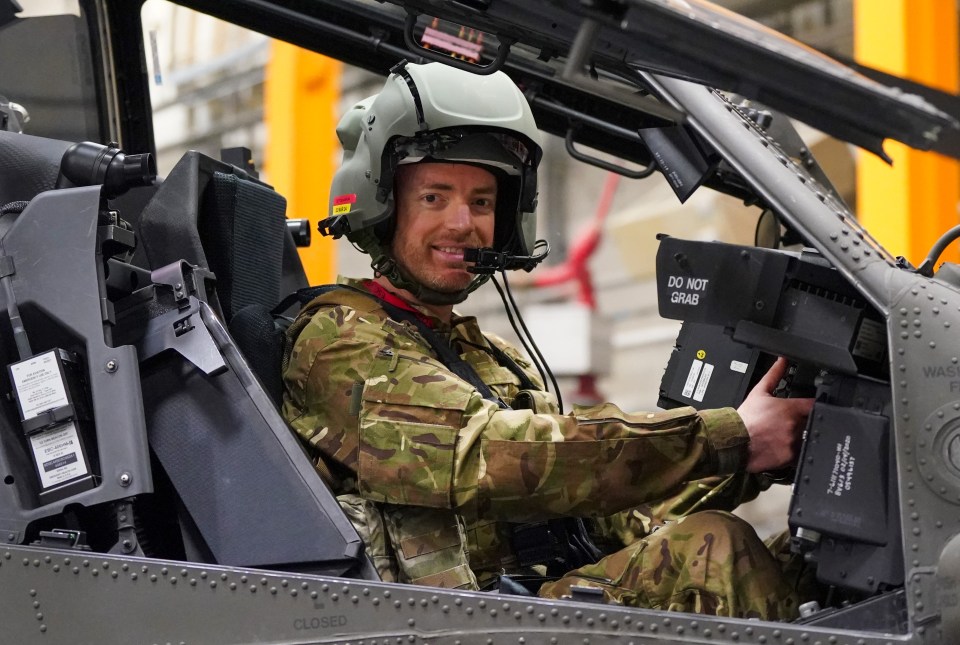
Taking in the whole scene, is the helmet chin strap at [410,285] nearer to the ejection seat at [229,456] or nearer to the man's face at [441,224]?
the man's face at [441,224]

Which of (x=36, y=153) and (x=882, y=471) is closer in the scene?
(x=882, y=471)

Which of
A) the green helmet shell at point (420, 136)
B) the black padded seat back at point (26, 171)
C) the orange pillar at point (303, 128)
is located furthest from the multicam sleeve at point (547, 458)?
the orange pillar at point (303, 128)

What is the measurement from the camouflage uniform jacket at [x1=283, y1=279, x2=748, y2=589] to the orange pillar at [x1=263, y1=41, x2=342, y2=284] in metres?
4.49

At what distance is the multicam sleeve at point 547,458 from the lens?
2.16m

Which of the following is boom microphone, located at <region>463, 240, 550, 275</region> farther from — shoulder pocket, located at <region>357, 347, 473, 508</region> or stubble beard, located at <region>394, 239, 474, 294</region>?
shoulder pocket, located at <region>357, 347, 473, 508</region>

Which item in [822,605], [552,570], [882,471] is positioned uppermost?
[882,471]

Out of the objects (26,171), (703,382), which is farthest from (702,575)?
(26,171)

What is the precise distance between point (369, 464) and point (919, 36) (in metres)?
3.82

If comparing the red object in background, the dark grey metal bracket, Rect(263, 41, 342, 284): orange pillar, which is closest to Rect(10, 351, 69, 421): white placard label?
the dark grey metal bracket

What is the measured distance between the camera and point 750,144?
200 cm

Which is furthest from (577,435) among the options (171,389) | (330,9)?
(330,9)

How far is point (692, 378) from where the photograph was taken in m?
2.45

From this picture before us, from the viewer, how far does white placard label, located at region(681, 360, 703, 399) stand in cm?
244

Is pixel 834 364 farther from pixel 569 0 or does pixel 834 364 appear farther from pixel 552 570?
pixel 552 570
